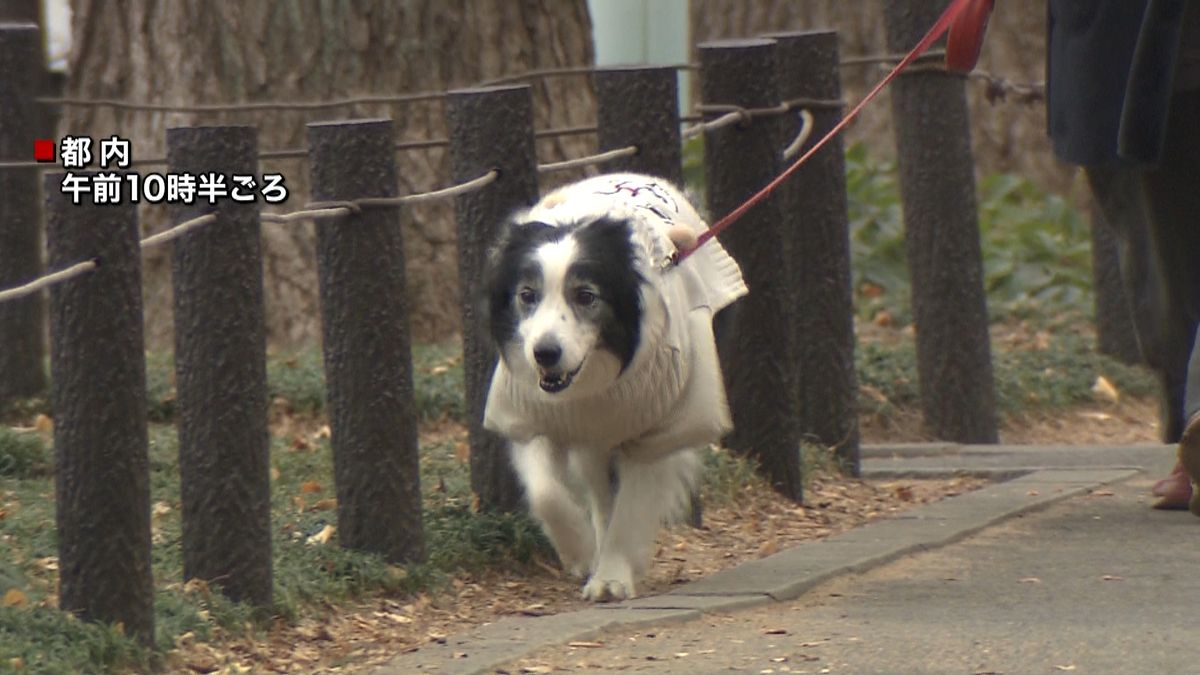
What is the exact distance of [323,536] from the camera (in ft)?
18.2

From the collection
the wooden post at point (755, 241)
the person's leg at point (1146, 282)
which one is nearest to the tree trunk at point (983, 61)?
the wooden post at point (755, 241)

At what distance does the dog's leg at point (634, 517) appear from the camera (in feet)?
17.7

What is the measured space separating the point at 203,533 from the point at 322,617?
14.1 inches

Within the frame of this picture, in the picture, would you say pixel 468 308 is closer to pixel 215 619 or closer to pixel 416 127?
pixel 215 619

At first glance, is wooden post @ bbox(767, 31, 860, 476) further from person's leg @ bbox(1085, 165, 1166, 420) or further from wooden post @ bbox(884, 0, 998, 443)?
person's leg @ bbox(1085, 165, 1166, 420)

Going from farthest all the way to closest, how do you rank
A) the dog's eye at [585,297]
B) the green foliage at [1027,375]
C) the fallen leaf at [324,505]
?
the green foliage at [1027,375]
the fallen leaf at [324,505]
the dog's eye at [585,297]

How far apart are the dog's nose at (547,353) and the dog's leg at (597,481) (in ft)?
1.84

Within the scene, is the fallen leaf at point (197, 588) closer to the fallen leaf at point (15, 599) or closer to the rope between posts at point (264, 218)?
the fallen leaf at point (15, 599)

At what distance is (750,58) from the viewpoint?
660 centimetres

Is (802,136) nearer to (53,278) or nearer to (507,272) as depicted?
(507,272)

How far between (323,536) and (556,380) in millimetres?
849

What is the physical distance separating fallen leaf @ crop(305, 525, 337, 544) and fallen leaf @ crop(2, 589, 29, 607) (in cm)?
92

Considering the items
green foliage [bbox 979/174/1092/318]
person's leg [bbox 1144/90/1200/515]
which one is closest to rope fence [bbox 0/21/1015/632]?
person's leg [bbox 1144/90/1200/515]

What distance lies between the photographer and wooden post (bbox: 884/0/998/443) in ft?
26.2
